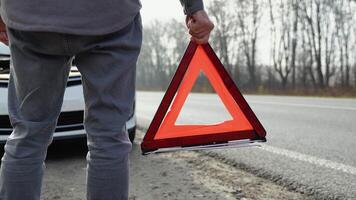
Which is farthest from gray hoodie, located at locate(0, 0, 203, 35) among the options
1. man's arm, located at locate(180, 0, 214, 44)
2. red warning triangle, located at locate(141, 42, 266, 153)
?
red warning triangle, located at locate(141, 42, 266, 153)

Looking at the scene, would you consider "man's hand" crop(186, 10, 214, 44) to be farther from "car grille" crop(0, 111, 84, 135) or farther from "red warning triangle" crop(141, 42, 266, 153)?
"car grille" crop(0, 111, 84, 135)

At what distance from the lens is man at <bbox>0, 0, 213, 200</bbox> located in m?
1.60

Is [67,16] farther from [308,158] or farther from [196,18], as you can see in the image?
[308,158]

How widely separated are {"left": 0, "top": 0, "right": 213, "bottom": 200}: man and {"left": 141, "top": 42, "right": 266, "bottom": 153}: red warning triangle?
647 mm

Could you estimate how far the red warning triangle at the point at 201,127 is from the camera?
236cm

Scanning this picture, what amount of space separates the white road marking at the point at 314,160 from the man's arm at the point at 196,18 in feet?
7.02

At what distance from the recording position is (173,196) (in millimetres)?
2848

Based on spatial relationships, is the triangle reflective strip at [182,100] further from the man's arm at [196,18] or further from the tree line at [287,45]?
the tree line at [287,45]

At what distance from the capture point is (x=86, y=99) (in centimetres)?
171

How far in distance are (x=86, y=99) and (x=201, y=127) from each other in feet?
3.07

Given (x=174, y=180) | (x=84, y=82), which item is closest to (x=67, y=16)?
(x=84, y=82)

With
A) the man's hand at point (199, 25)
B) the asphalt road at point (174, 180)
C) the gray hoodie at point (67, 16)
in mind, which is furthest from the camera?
the asphalt road at point (174, 180)

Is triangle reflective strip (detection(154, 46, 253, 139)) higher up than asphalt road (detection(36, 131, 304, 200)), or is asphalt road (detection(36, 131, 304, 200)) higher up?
triangle reflective strip (detection(154, 46, 253, 139))

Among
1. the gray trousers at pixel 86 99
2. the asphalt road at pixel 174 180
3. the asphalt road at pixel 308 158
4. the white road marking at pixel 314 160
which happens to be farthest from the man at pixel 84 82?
the white road marking at pixel 314 160
